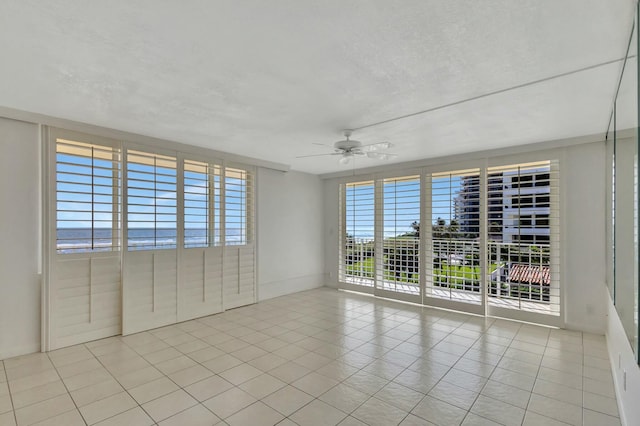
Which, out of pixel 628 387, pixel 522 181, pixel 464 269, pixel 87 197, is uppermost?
pixel 522 181

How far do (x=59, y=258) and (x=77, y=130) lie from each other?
149cm

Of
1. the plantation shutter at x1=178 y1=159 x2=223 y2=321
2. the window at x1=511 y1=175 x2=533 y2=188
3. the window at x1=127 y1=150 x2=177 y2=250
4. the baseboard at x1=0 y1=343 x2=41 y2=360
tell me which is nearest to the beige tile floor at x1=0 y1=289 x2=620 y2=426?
the baseboard at x1=0 y1=343 x2=41 y2=360

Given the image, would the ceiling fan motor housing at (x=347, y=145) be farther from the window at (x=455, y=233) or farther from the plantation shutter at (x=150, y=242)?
the plantation shutter at (x=150, y=242)

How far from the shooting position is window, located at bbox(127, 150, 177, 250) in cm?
398

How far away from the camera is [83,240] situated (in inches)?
143

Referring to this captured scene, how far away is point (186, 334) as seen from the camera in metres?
A: 3.94

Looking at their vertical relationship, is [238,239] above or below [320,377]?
above

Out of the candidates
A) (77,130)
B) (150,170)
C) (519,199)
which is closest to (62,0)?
(77,130)

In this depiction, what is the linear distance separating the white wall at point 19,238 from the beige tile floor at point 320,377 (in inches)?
11.5

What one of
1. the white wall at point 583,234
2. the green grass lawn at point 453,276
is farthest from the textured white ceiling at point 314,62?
the green grass lawn at point 453,276

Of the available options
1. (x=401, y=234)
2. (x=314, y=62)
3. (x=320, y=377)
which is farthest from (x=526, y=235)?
(x=314, y=62)

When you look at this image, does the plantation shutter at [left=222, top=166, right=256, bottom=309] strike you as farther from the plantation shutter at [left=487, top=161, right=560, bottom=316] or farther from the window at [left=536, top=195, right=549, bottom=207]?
the window at [left=536, top=195, right=549, bottom=207]

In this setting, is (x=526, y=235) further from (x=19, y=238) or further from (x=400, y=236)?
(x=19, y=238)

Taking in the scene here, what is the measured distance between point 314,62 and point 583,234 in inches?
165
